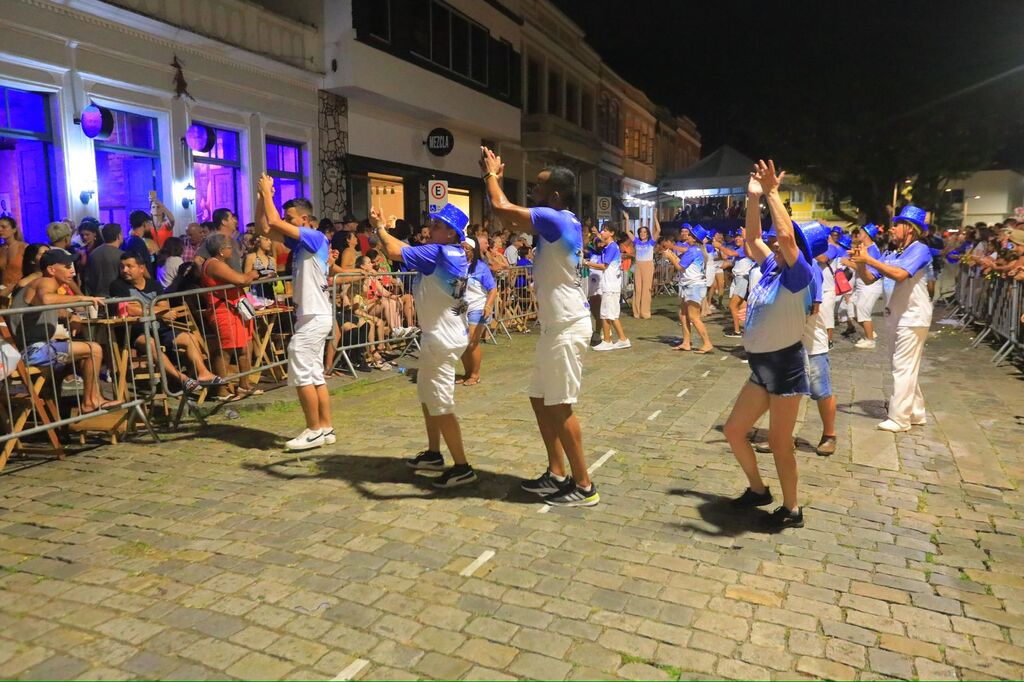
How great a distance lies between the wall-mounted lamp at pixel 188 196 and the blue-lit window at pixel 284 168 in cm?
226

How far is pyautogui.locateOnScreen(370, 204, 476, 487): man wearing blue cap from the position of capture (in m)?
5.11

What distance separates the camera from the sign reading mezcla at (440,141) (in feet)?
64.0

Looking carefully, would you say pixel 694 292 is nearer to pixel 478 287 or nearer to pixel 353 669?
pixel 478 287

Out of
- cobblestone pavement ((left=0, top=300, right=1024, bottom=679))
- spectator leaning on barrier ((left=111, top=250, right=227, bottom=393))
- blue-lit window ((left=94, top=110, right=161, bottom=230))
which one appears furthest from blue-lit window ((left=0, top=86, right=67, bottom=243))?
cobblestone pavement ((left=0, top=300, right=1024, bottom=679))

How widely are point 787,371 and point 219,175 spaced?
12.1m

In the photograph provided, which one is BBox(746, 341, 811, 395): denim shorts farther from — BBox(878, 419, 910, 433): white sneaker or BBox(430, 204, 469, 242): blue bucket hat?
BBox(878, 419, 910, 433): white sneaker

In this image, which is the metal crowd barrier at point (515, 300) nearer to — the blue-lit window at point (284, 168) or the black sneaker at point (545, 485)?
the blue-lit window at point (284, 168)

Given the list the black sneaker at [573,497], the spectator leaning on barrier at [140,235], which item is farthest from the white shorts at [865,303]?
the spectator leaning on barrier at [140,235]

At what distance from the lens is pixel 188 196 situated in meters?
12.5

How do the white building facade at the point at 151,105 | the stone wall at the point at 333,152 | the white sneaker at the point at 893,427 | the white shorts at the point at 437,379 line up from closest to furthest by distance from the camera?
the white shorts at the point at 437,379 < the white sneaker at the point at 893,427 < the white building facade at the point at 151,105 < the stone wall at the point at 333,152

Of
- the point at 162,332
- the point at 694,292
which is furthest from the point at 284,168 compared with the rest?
the point at 694,292

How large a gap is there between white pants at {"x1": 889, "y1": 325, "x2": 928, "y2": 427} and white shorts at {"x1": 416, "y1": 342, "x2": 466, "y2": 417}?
4148 millimetres

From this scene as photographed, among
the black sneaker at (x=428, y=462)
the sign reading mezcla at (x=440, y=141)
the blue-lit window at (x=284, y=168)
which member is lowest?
the black sneaker at (x=428, y=462)

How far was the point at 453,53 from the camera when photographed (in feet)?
67.5
